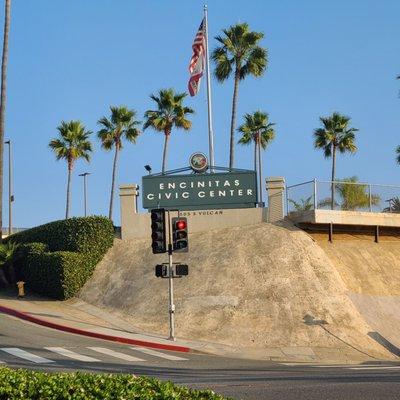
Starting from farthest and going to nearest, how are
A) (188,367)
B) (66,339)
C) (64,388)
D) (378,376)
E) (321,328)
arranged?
(321,328) < (66,339) < (188,367) < (378,376) < (64,388)

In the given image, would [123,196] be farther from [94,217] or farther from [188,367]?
[188,367]

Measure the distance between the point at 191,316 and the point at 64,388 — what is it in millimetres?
17539

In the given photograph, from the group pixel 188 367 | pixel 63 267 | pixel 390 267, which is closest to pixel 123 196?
pixel 63 267

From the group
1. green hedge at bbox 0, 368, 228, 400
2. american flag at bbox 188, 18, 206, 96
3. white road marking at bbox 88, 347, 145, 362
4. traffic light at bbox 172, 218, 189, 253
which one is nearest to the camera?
Answer: green hedge at bbox 0, 368, 228, 400

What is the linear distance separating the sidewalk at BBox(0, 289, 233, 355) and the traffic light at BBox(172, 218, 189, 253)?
3.04 metres

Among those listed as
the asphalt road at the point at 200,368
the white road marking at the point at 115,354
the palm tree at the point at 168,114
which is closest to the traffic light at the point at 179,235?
the asphalt road at the point at 200,368

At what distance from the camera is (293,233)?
2758 cm

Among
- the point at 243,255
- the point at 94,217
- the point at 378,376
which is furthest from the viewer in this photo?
the point at 94,217

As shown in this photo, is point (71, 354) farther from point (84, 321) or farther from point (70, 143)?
point (70, 143)

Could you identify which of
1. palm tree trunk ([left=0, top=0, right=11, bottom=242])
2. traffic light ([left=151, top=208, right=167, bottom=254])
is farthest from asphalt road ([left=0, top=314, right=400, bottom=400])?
palm tree trunk ([left=0, top=0, right=11, bottom=242])

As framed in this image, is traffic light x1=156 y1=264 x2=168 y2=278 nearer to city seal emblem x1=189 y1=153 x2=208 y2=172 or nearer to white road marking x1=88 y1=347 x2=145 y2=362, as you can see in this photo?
white road marking x1=88 y1=347 x2=145 y2=362

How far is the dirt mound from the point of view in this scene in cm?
2233

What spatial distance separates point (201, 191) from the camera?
97.8 ft

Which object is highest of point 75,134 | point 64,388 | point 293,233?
point 75,134
